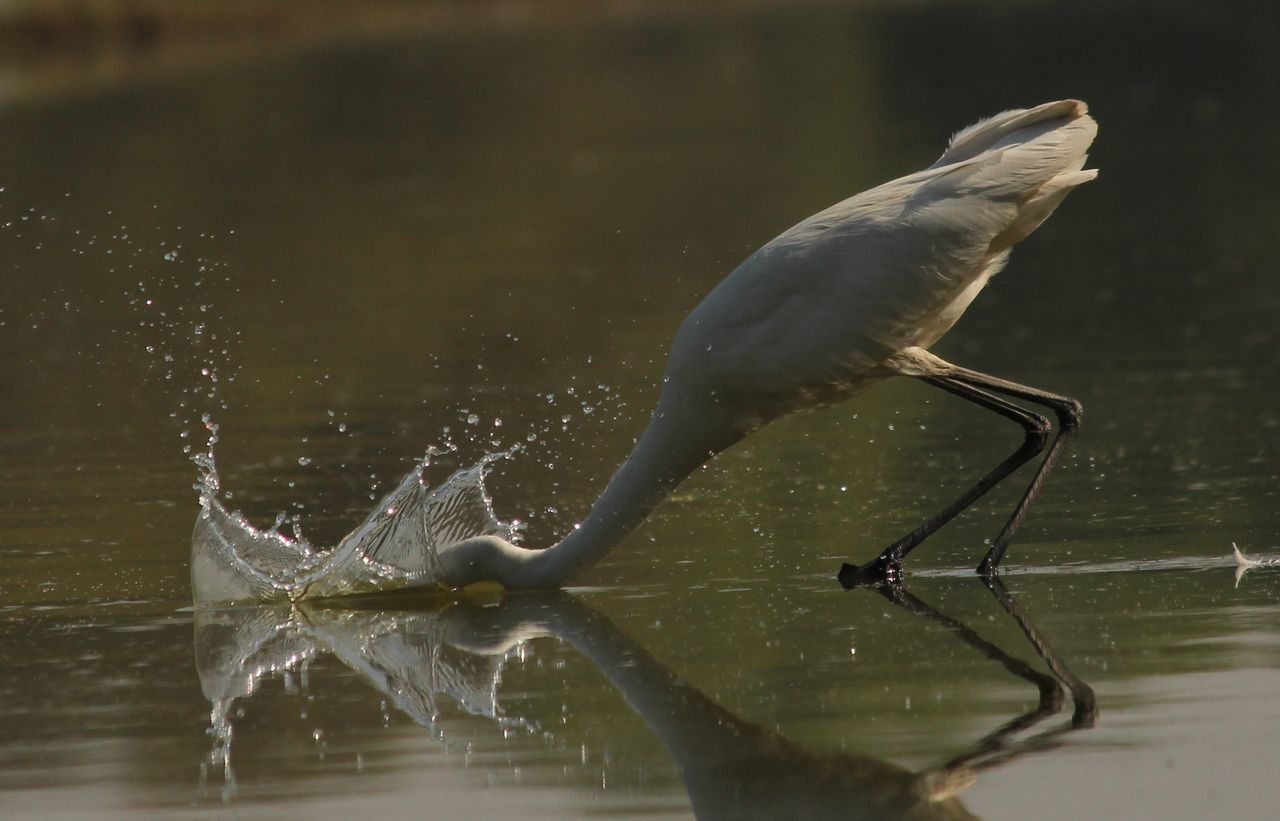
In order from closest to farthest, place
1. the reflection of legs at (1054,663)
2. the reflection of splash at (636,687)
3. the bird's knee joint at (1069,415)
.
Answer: the reflection of splash at (636,687) → the reflection of legs at (1054,663) → the bird's knee joint at (1069,415)

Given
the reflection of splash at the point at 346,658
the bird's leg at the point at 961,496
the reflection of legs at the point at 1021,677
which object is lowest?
the reflection of legs at the point at 1021,677

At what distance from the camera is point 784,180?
27828 millimetres

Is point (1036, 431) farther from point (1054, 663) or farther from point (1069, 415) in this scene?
point (1054, 663)

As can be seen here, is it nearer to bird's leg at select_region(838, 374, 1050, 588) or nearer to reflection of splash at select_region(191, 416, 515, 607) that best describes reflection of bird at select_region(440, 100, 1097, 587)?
bird's leg at select_region(838, 374, 1050, 588)

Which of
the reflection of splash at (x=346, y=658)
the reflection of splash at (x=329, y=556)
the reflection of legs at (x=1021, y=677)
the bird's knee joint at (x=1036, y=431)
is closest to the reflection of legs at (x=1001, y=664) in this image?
the reflection of legs at (x=1021, y=677)

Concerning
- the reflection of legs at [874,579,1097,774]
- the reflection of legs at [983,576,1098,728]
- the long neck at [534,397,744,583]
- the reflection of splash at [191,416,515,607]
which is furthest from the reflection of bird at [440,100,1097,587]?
the reflection of legs at [874,579,1097,774]

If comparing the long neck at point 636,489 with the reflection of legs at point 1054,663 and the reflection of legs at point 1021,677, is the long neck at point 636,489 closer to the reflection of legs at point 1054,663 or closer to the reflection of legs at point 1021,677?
the reflection of legs at point 1021,677

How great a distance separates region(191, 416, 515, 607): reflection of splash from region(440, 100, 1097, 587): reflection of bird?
19cm

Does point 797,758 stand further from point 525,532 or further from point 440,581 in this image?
point 525,532

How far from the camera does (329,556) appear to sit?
31.3ft

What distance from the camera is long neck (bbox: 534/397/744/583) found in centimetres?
925

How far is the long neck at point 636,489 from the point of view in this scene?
30.3 ft

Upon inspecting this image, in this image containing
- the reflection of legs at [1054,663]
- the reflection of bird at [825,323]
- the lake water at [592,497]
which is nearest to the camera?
the lake water at [592,497]

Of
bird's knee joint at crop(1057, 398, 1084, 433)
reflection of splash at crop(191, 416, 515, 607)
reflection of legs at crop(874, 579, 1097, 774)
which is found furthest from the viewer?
bird's knee joint at crop(1057, 398, 1084, 433)
